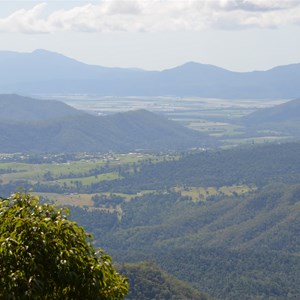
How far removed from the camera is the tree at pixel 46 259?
48.4ft

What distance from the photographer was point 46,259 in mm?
15047

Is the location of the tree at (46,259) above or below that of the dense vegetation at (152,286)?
above

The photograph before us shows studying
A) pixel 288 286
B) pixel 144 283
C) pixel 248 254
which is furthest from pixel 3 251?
pixel 248 254

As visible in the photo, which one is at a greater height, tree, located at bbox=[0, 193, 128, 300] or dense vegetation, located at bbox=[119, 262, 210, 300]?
tree, located at bbox=[0, 193, 128, 300]

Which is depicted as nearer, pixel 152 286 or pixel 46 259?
pixel 46 259

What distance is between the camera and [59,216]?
16312 mm

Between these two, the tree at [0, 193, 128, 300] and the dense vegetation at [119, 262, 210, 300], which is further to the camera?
the dense vegetation at [119, 262, 210, 300]

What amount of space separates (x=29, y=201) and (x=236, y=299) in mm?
146326

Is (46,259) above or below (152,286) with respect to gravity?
above

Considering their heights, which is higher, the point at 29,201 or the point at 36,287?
the point at 29,201

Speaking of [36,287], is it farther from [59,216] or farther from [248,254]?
Answer: [248,254]

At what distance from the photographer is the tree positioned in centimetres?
1474

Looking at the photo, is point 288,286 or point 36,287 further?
point 288,286

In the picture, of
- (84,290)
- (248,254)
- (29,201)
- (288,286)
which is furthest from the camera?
(248,254)
